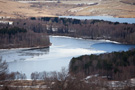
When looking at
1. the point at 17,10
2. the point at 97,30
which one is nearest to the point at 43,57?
the point at 97,30

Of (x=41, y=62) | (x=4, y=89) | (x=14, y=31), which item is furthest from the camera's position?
(x=14, y=31)

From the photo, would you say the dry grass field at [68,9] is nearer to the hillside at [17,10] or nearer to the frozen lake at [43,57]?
the hillside at [17,10]

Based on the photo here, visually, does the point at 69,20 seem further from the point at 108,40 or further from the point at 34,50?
the point at 34,50

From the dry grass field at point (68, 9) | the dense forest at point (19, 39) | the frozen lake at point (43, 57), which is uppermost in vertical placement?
the dry grass field at point (68, 9)

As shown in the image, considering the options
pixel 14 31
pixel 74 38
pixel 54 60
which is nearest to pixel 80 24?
pixel 74 38

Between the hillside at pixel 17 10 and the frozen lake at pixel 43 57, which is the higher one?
the hillside at pixel 17 10

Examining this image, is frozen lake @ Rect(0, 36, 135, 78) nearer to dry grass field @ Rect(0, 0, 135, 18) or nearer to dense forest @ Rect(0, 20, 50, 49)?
dense forest @ Rect(0, 20, 50, 49)

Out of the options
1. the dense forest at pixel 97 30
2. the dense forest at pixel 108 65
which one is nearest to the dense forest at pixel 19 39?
the dense forest at pixel 97 30
